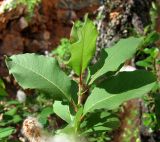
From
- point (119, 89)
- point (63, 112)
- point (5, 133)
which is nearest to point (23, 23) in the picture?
point (5, 133)

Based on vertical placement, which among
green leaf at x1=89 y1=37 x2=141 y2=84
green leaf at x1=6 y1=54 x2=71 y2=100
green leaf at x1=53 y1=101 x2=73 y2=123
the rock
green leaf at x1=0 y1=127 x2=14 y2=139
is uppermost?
green leaf at x1=6 y1=54 x2=71 y2=100

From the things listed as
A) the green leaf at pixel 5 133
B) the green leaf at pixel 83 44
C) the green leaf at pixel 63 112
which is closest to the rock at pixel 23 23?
the green leaf at pixel 5 133

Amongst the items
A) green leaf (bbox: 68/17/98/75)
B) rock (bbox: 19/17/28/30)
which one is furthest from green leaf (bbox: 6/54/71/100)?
rock (bbox: 19/17/28/30)

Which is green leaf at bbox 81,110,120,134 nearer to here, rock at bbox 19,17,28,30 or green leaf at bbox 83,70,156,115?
green leaf at bbox 83,70,156,115

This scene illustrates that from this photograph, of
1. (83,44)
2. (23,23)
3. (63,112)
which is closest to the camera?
(83,44)

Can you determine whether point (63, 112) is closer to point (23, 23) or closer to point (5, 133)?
point (5, 133)

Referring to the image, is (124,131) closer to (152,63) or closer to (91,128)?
(152,63)
